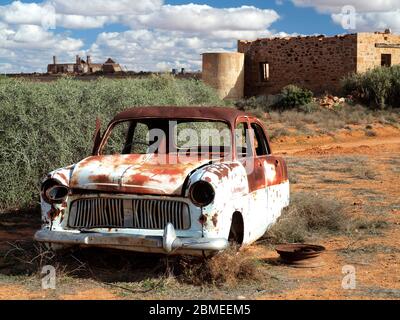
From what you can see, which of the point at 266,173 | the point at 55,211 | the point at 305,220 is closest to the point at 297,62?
the point at 305,220

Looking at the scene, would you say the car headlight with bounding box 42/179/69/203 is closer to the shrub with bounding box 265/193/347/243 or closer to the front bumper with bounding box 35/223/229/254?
the front bumper with bounding box 35/223/229/254

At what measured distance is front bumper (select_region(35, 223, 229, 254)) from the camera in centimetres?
554

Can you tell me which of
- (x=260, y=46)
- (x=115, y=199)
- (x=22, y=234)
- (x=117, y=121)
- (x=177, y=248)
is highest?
(x=260, y=46)

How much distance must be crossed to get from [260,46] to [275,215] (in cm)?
2745

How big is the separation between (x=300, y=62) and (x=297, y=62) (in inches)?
6.3

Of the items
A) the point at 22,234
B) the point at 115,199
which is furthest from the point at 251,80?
the point at 115,199

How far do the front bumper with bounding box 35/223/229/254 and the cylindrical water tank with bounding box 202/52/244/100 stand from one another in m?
27.1

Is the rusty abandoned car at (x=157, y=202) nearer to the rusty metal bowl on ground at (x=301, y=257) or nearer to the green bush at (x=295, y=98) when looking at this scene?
the rusty metal bowl on ground at (x=301, y=257)

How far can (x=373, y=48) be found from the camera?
32125mm

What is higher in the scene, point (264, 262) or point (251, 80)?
point (251, 80)

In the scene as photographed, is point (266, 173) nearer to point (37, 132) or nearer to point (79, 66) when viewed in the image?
point (37, 132)

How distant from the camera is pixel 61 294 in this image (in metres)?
5.54

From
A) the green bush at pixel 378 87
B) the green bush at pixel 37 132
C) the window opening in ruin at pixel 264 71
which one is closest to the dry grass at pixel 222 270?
the green bush at pixel 37 132
